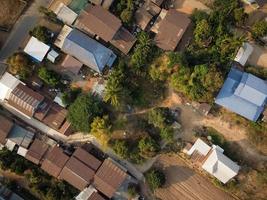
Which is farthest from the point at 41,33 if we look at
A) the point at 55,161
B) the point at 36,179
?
the point at 36,179

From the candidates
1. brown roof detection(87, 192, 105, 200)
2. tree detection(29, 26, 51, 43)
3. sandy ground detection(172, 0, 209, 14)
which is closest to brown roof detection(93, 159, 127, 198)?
brown roof detection(87, 192, 105, 200)

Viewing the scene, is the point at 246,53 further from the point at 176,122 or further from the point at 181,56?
the point at 176,122

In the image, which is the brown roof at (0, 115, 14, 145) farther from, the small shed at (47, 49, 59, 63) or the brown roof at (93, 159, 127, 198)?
the brown roof at (93, 159, 127, 198)

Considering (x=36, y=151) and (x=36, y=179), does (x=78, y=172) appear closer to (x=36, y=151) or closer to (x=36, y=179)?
(x=36, y=179)

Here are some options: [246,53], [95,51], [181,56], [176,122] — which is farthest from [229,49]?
[95,51]

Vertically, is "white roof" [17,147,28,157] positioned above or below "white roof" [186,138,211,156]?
below

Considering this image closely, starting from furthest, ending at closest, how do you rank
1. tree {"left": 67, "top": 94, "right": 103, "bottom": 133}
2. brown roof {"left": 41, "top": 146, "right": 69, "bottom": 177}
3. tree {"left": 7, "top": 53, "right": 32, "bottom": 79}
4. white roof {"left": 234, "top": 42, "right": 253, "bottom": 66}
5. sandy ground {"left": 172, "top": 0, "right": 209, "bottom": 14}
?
1. sandy ground {"left": 172, "top": 0, "right": 209, "bottom": 14}
2. brown roof {"left": 41, "top": 146, "right": 69, "bottom": 177}
3. tree {"left": 7, "top": 53, "right": 32, "bottom": 79}
4. white roof {"left": 234, "top": 42, "right": 253, "bottom": 66}
5. tree {"left": 67, "top": 94, "right": 103, "bottom": 133}

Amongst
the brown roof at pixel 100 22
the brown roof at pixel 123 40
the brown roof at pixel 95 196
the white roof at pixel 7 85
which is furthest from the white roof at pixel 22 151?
the brown roof at pixel 123 40

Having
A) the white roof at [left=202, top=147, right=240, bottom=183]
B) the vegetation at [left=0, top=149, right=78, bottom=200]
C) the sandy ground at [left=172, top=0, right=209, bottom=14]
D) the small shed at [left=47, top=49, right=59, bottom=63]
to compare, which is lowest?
the vegetation at [left=0, top=149, right=78, bottom=200]
